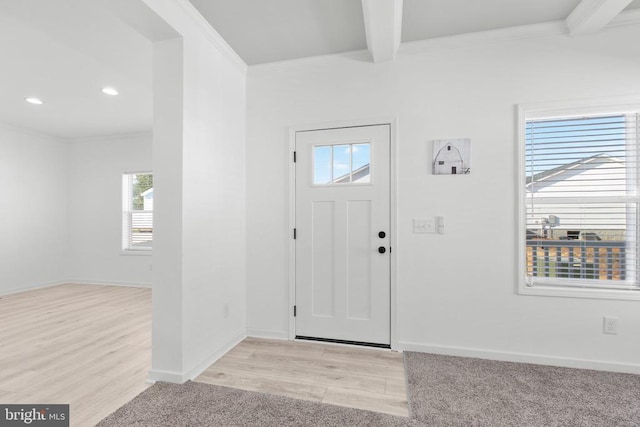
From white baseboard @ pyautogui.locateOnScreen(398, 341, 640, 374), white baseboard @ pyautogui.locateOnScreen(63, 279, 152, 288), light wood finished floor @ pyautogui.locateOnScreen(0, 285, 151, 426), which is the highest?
white baseboard @ pyautogui.locateOnScreen(398, 341, 640, 374)

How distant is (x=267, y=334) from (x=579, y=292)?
268cm

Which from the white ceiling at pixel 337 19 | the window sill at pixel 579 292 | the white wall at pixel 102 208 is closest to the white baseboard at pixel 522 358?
the window sill at pixel 579 292

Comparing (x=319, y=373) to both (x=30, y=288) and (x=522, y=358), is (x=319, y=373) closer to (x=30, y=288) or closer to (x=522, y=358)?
(x=522, y=358)

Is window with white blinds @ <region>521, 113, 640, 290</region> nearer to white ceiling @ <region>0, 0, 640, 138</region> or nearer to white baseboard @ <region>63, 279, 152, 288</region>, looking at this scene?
white ceiling @ <region>0, 0, 640, 138</region>

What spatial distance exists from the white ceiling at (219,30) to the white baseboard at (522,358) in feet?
8.68

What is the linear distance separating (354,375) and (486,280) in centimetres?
134

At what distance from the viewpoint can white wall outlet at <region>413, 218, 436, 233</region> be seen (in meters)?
2.74

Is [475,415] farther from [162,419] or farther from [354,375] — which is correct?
[162,419]

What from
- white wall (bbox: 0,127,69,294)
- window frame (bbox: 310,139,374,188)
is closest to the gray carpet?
window frame (bbox: 310,139,374,188)

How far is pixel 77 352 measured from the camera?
2.77 metres

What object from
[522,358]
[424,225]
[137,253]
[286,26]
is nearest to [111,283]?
[137,253]

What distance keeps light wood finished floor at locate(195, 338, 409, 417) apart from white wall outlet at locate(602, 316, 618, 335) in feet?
5.15

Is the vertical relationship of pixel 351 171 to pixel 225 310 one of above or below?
above

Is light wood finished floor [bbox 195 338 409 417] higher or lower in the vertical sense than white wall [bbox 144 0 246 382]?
lower
